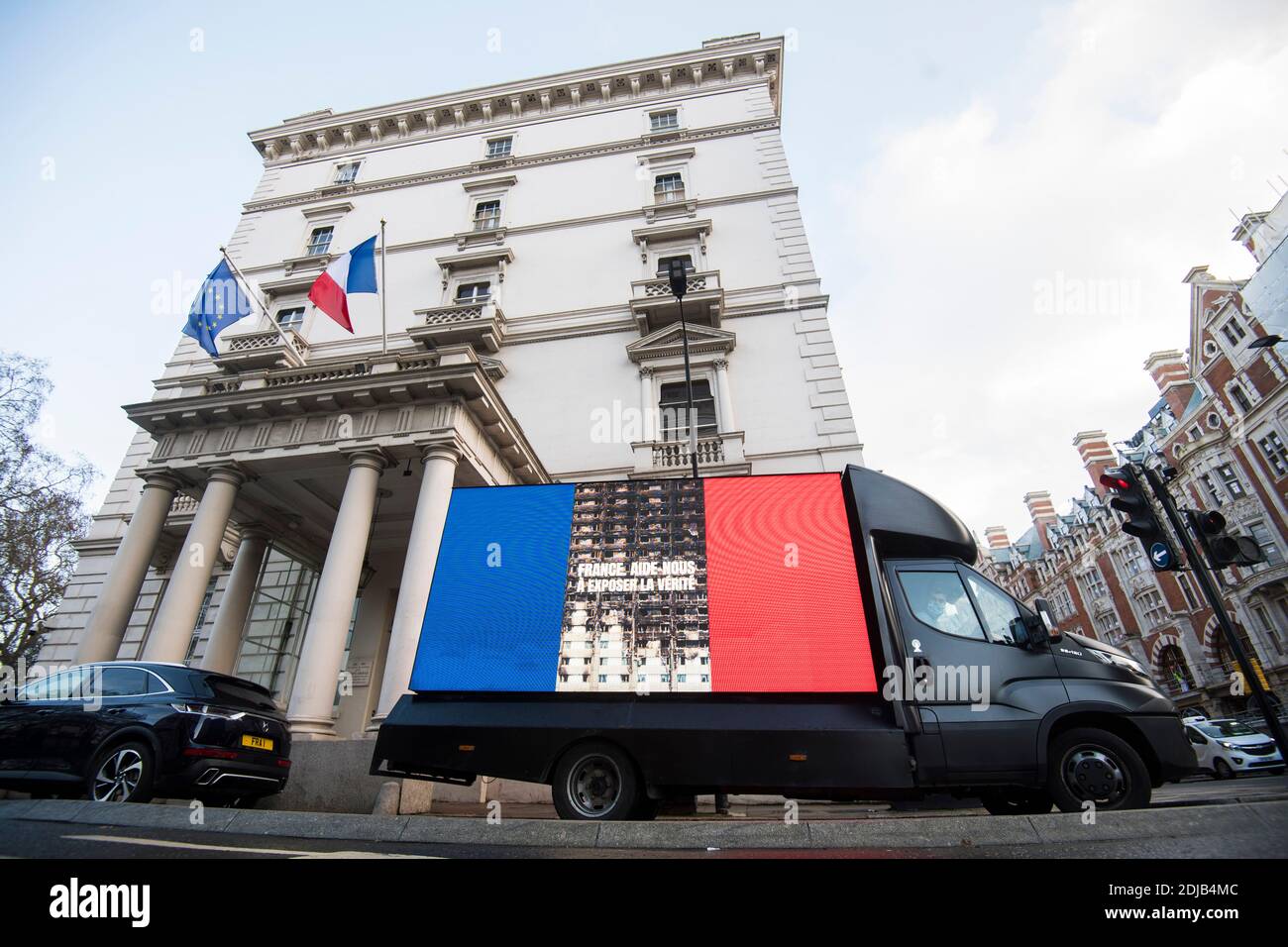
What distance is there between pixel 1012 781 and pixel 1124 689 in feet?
4.69

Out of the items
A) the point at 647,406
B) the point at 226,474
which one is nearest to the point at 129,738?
the point at 226,474

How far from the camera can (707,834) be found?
4234 mm

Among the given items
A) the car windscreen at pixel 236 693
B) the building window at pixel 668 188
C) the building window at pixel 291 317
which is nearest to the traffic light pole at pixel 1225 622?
the car windscreen at pixel 236 693

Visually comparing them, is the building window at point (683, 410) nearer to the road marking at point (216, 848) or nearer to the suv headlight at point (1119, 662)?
the suv headlight at point (1119, 662)

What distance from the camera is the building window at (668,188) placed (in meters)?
19.3

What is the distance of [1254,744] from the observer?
56.1ft

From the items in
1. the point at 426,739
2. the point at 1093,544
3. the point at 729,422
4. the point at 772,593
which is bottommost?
the point at 426,739

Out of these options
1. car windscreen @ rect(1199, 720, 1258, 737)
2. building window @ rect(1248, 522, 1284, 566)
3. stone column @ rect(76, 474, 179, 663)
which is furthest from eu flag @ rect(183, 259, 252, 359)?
building window @ rect(1248, 522, 1284, 566)

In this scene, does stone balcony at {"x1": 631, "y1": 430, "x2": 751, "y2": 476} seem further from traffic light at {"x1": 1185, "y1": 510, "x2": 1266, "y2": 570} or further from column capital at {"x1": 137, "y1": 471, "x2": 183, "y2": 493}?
column capital at {"x1": 137, "y1": 471, "x2": 183, "y2": 493}

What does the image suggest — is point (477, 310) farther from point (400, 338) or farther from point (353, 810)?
point (353, 810)

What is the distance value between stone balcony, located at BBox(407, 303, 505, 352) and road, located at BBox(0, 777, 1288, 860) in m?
13.9

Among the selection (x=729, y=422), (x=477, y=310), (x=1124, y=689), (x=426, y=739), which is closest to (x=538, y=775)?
(x=426, y=739)

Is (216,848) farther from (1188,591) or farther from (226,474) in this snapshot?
(1188,591)

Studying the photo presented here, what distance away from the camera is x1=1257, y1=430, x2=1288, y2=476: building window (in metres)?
30.5
